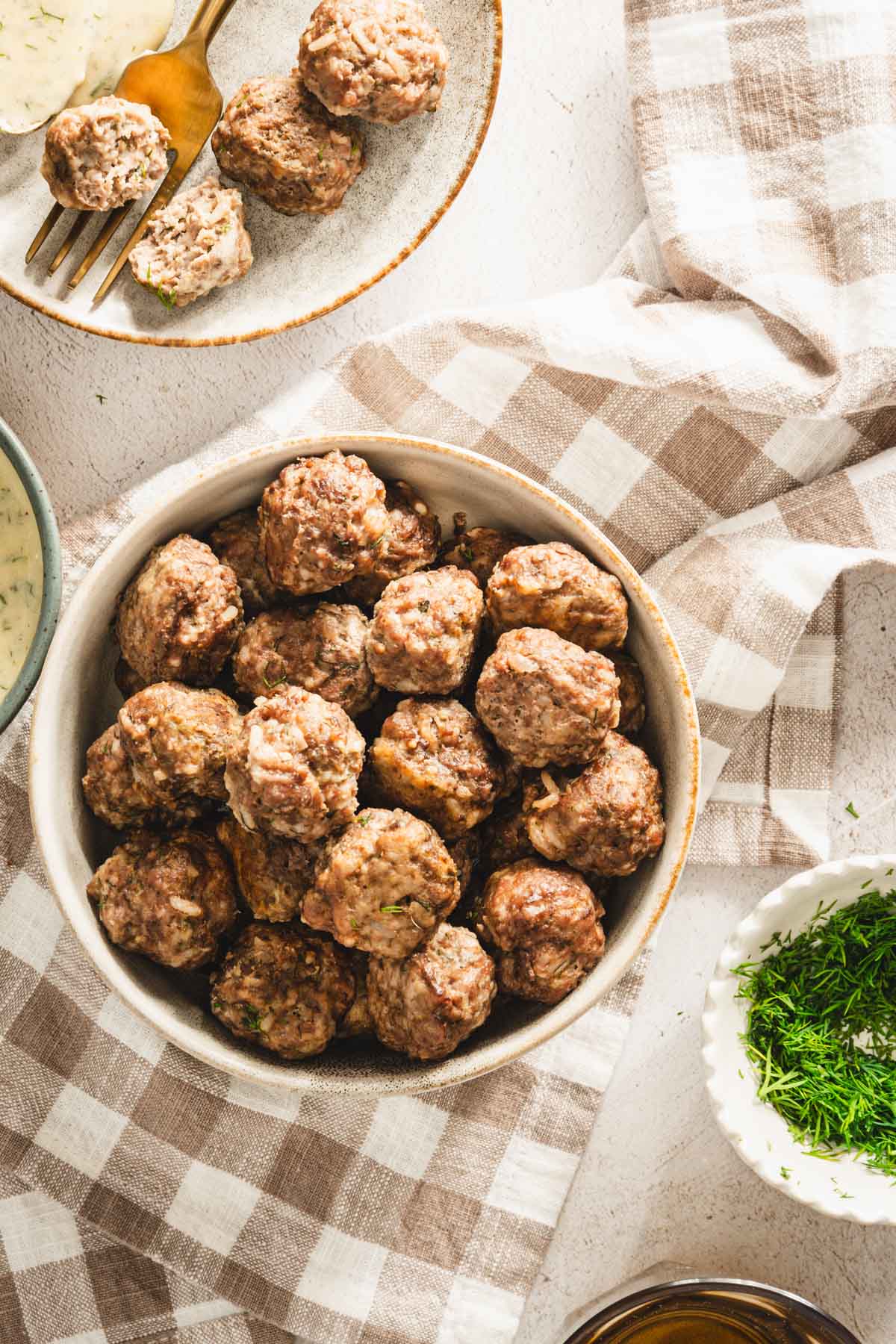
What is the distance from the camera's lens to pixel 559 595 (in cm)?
256

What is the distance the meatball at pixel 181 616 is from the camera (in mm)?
2525

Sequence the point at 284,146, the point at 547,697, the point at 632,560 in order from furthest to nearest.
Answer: the point at 632,560, the point at 284,146, the point at 547,697

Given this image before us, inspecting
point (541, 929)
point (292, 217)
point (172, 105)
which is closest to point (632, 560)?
point (541, 929)

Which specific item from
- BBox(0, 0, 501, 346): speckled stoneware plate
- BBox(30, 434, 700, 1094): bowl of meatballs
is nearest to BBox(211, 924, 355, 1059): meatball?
BBox(30, 434, 700, 1094): bowl of meatballs

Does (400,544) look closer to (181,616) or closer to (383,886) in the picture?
(181,616)

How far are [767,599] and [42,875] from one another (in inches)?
79.4

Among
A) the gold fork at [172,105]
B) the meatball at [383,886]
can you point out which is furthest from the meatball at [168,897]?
the gold fork at [172,105]

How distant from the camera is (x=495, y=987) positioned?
2.55 metres

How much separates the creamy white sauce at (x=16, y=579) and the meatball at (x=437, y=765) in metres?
0.96

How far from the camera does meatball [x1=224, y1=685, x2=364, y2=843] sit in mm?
2330

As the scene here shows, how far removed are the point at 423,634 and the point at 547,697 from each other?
29 cm

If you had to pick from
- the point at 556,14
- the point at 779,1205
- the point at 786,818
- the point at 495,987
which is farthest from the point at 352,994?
the point at 556,14

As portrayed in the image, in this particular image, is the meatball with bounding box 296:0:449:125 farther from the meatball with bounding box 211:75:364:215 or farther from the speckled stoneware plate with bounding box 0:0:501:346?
the speckled stoneware plate with bounding box 0:0:501:346

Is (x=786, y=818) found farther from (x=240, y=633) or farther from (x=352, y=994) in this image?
(x=240, y=633)
